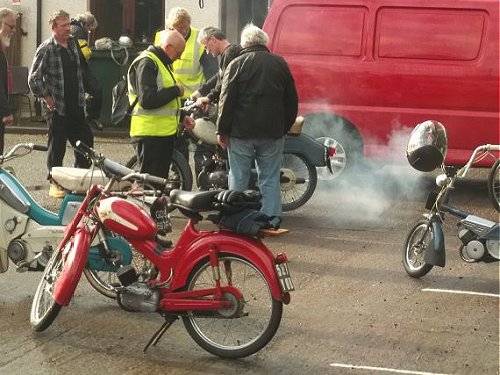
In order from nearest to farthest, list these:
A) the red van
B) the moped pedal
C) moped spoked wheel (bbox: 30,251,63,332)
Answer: the moped pedal, moped spoked wheel (bbox: 30,251,63,332), the red van

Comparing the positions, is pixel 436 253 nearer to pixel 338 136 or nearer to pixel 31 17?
pixel 338 136

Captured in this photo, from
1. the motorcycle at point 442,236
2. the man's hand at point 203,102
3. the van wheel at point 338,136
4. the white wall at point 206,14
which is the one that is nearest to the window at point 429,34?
the van wheel at point 338,136

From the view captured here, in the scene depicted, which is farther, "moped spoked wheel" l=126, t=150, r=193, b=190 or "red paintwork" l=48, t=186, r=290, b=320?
"moped spoked wheel" l=126, t=150, r=193, b=190

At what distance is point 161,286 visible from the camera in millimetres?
7430

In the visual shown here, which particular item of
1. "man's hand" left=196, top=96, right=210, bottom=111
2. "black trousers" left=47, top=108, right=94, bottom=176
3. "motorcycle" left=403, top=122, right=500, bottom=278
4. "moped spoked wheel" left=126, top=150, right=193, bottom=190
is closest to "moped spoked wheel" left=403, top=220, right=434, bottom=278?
"motorcycle" left=403, top=122, right=500, bottom=278

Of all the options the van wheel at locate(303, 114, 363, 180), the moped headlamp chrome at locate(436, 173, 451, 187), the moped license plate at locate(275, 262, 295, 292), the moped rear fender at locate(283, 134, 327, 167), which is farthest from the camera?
the van wheel at locate(303, 114, 363, 180)

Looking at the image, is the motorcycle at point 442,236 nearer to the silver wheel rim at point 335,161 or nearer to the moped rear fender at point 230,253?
the moped rear fender at point 230,253

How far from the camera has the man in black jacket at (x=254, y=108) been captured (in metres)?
10.4

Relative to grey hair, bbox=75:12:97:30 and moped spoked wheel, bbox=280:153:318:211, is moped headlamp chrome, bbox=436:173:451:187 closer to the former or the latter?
moped spoked wheel, bbox=280:153:318:211

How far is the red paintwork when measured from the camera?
7117mm

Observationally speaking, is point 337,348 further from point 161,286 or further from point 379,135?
point 379,135

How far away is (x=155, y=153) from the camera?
35.3ft

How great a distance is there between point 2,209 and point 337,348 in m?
2.46

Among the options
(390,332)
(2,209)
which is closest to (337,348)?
(390,332)
